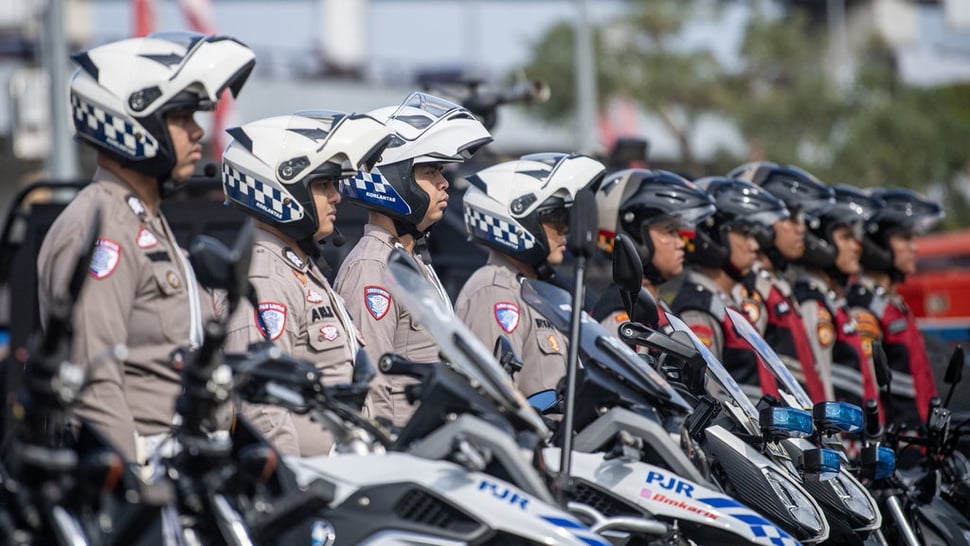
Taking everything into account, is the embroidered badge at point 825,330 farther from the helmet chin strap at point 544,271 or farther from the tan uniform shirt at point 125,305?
the tan uniform shirt at point 125,305

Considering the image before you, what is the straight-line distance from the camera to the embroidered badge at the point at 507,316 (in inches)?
251

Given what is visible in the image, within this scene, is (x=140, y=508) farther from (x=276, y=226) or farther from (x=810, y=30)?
(x=810, y=30)

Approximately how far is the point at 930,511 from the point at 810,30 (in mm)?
45518

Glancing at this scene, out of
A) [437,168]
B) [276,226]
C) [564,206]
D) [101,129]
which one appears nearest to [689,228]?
[564,206]

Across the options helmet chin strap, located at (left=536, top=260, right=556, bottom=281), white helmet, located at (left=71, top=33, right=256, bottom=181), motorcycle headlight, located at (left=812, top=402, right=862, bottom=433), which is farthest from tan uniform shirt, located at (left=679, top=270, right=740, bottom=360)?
white helmet, located at (left=71, top=33, right=256, bottom=181)

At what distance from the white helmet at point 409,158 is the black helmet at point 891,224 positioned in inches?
162

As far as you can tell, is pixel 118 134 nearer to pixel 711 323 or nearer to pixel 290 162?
pixel 290 162

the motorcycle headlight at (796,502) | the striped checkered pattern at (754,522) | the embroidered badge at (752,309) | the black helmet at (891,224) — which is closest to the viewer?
the striped checkered pattern at (754,522)

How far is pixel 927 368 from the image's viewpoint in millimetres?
9219

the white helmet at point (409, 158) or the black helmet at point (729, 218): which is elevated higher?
the white helmet at point (409, 158)

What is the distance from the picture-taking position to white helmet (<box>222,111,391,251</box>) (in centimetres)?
555

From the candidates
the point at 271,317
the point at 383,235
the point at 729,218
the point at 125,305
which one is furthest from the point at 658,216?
the point at 125,305

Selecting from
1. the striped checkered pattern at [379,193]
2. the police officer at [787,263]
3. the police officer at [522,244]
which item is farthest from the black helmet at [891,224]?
the striped checkered pattern at [379,193]

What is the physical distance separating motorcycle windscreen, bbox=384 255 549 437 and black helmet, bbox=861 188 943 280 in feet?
19.9
